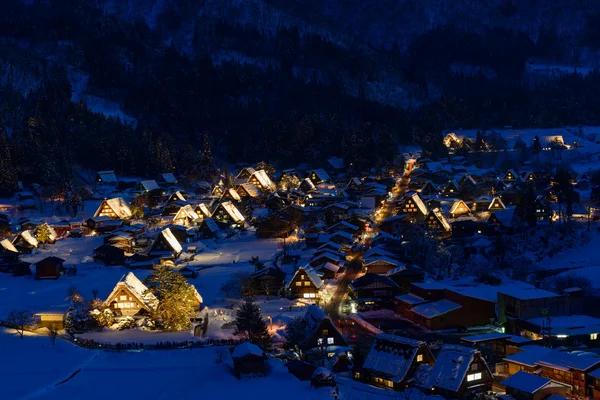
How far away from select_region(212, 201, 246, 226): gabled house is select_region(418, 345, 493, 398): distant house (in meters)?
22.7

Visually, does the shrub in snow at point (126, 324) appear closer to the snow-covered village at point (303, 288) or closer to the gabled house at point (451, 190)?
the snow-covered village at point (303, 288)

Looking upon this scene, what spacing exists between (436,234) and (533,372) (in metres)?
19.7

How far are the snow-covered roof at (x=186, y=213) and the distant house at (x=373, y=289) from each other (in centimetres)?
1548

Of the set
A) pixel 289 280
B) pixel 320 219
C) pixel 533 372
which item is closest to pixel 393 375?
pixel 533 372

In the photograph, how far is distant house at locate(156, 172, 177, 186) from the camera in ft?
162

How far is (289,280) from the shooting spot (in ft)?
89.8

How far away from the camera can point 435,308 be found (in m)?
23.8

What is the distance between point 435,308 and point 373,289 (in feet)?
10.3

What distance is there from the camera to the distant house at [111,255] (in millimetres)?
30841

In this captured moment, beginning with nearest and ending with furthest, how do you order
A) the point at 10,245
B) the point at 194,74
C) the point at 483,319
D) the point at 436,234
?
the point at 483,319 < the point at 10,245 < the point at 436,234 < the point at 194,74

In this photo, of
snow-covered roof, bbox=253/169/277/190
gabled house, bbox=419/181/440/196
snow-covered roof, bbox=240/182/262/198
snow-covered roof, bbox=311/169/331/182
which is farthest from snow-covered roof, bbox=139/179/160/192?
gabled house, bbox=419/181/440/196

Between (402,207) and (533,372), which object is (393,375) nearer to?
(533,372)

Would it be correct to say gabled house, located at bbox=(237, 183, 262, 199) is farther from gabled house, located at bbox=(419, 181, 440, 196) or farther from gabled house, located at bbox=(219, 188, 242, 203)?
gabled house, located at bbox=(419, 181, 440, 196)

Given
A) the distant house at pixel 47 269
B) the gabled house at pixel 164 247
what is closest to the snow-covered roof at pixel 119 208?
the gabled house at pixel 164 247
